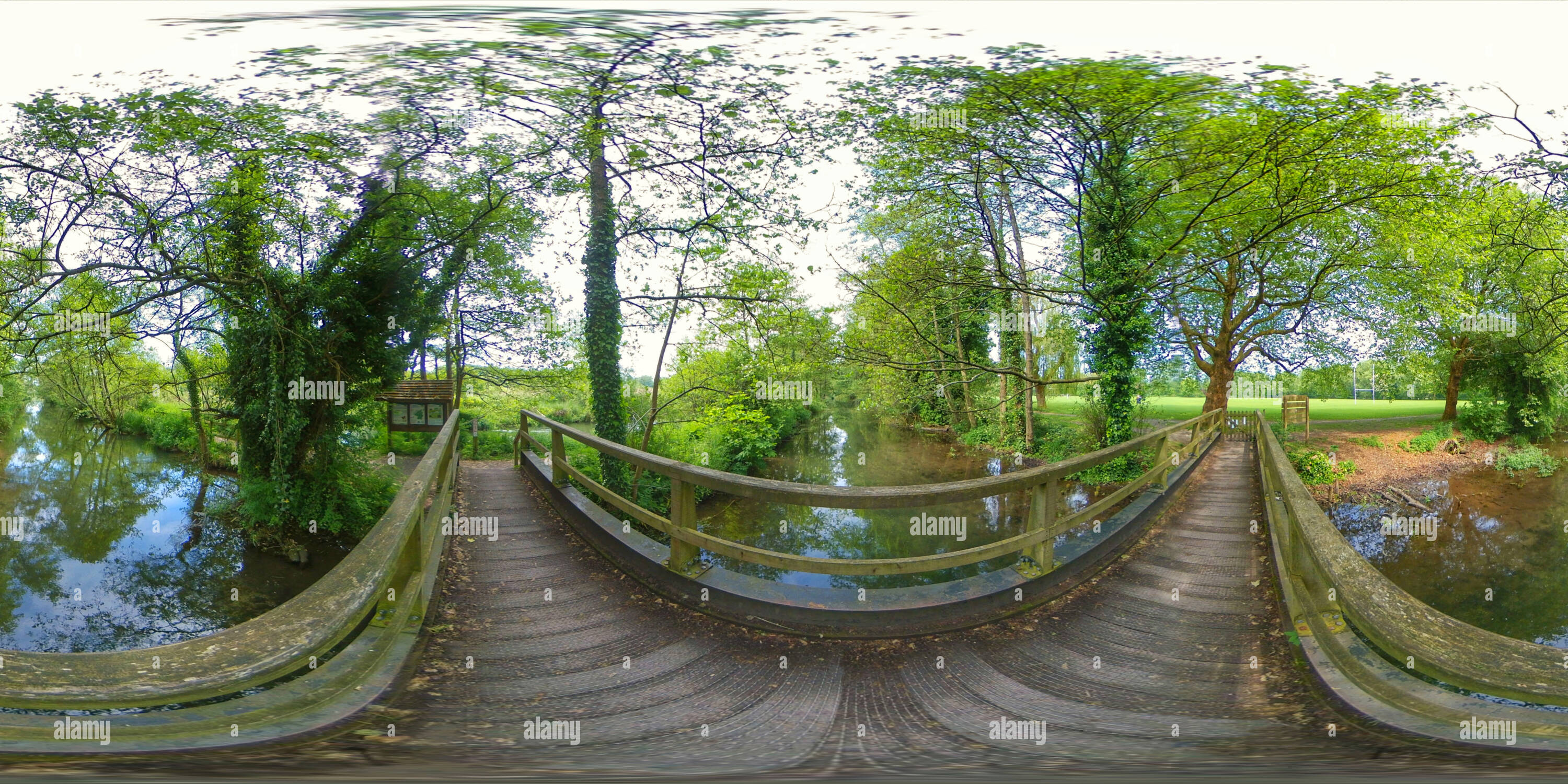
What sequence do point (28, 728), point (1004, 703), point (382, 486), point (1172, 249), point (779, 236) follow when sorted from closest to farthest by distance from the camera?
point (28, 728) < point (1004, 703) < point (1172, 249) < point (779, 236) < point (382, 486)

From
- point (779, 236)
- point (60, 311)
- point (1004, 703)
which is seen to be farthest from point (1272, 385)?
point (60, 311)

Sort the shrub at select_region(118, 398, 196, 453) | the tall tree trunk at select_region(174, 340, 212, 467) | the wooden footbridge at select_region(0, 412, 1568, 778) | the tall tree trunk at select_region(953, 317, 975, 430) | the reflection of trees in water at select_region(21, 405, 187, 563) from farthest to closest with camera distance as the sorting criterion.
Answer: the shrub at select_region(118, 398, 196, 453), the reflection of trees in water at select_region(21, 405, 187, 563), the tall tree trunk at select_region(953, 317, 975, 430), the tall tree trunk at select_region(174, 340, 212, 467), the wooden footbridge at select_region(0, 412, 1568, 778)

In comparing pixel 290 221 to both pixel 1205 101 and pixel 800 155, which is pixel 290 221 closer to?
pixel 800 155

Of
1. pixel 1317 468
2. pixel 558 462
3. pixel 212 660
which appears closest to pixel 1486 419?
pixel 1317 468

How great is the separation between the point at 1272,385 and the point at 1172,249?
624 centimetres

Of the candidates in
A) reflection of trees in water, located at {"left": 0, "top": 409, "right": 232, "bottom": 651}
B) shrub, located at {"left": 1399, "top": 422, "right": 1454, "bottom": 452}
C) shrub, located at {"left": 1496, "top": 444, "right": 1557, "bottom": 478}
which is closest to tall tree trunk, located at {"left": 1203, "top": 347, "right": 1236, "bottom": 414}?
shrub, located at {"left": 1399, "top": 422, "right": 1454, "bottom": 452}

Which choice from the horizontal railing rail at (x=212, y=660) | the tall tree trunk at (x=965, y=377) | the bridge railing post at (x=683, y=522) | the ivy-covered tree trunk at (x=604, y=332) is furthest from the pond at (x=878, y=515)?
the horizontal railing rail at (x=212, y=660)

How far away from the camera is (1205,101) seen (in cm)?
386

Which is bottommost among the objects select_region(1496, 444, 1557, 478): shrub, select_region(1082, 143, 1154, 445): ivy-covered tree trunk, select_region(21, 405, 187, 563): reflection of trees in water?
select_region(21, 405, 187, 563): reflection of trees in water

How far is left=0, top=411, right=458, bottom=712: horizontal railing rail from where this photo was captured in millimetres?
1393

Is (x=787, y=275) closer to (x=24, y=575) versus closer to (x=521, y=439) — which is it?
(x=521, y=439)

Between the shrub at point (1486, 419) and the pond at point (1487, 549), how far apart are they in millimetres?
843

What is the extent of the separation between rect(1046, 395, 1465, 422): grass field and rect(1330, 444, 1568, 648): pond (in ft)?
8.93

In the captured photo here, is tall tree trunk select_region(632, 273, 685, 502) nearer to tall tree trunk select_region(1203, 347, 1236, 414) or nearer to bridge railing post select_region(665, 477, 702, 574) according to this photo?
bridge railing post select_region(665, 477, 702, 574)
